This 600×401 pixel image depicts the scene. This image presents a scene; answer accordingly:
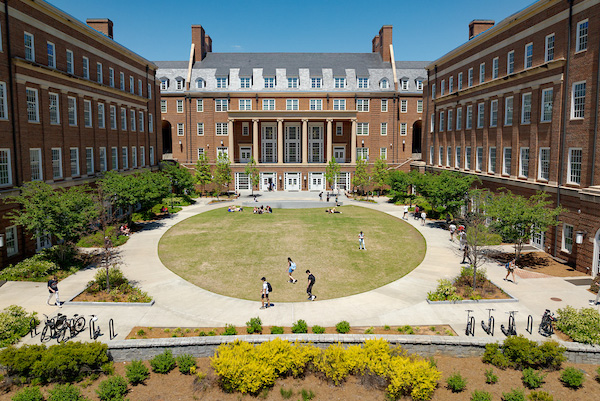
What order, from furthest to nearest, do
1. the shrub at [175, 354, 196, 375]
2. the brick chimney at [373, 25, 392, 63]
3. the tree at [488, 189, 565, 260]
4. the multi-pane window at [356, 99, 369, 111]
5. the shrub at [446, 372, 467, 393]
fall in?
the brick chimney at [373, 25, 392, 63], the multi-pane window at [356, 99, 369, 111], the tree at [488, 189, 565, 260], the shrub at [175, 354, 196, 375], the shrub at [446, 372, 467, 393]

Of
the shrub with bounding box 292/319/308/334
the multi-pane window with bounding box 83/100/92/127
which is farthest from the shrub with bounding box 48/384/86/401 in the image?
the multi-pane window with bounding box 83/100/92/127

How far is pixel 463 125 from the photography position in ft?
149

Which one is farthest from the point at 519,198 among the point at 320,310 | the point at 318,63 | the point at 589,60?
the point at 318,63

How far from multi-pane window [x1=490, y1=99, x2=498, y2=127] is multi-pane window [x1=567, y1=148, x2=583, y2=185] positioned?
11.7 meters

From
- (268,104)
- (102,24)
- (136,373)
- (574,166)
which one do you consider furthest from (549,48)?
(102,24)

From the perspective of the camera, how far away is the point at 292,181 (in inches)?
2653

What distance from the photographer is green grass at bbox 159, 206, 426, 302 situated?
2406 cm

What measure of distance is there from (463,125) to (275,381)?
3923 centimetres

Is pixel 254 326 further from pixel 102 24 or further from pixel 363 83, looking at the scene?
pixel 363 83

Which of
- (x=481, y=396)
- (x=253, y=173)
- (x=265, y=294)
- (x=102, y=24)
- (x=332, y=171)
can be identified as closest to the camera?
(x=481, y=396)

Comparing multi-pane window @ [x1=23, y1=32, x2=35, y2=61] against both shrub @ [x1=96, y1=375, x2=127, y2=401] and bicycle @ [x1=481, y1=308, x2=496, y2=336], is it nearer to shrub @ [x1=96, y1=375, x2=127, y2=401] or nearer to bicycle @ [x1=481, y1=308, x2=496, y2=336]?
shrub @ [x1=96, y1=375, x2=127, y2=401]

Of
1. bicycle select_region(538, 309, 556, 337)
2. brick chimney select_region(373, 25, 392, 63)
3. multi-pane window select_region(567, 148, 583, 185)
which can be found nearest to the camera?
bicycle select_region(538, 309, 556, 337)

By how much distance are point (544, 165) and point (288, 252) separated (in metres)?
20.2

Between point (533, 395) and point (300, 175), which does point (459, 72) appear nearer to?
point (300, 175)
